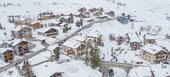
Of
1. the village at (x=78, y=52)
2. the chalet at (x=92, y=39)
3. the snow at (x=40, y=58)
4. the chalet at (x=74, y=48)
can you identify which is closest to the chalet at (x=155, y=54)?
the village at (x=78, y=52)

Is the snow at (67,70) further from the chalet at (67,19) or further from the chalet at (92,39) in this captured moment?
the chalet at (67,19)

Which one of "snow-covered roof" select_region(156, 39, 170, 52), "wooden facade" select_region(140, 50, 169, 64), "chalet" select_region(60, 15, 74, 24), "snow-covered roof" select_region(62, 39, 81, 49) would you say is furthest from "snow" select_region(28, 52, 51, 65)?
"chalet" select_region(60, 15, 74, 24)

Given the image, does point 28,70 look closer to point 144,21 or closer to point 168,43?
point 168,43

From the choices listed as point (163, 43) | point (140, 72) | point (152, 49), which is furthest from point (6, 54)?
point (163, 43)

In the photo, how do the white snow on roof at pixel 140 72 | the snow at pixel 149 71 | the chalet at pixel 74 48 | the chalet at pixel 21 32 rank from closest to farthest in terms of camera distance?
1. the snow at pixel 149 71
2. the white snow on roof at pixel 140 72
3. the chalet at pixel 74 48
4. the chalet at pixel 21 32

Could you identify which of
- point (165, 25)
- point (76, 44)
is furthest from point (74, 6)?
point (76, 44)

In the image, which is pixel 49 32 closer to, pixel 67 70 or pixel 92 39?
pixel 92 39

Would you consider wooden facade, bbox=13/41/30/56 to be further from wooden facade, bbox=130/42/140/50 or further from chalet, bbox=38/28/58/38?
wooden facade, bbox=130/42/140/50
